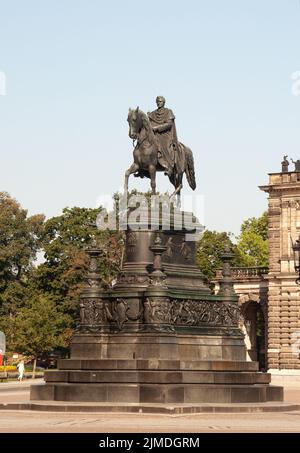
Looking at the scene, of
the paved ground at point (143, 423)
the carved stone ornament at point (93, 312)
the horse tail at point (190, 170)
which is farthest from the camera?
the horse tail at point (190, 170)

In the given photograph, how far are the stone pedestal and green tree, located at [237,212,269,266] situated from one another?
82499mm

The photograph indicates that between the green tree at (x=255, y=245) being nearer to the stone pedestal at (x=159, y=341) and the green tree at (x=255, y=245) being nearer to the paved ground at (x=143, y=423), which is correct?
the stone pedestal at (x=159, y=341)

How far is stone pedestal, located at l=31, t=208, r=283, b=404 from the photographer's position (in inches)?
1335

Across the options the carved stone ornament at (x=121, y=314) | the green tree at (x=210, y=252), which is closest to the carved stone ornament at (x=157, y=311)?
the carved stone ornament at (x=121, y=314)

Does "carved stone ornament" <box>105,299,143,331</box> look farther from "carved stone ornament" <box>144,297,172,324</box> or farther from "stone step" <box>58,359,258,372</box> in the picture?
"stone step" <box>58,359,258,372</box>

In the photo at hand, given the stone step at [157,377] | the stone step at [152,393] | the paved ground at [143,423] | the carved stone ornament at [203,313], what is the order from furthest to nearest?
the carved stone ornament at [203,313]
the stone step at [157,377]
the stone step at [152,393]
the paved ground at [143,423]

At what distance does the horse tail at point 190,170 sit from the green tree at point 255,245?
80.0 metres

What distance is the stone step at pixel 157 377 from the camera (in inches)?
1328

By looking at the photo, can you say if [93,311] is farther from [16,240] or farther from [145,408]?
[16,240]

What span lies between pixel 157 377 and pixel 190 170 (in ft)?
28.7

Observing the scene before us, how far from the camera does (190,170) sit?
4003cm

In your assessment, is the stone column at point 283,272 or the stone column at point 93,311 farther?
the stone column at point 283,272

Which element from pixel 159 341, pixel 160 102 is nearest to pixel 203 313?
pixel 159 341
